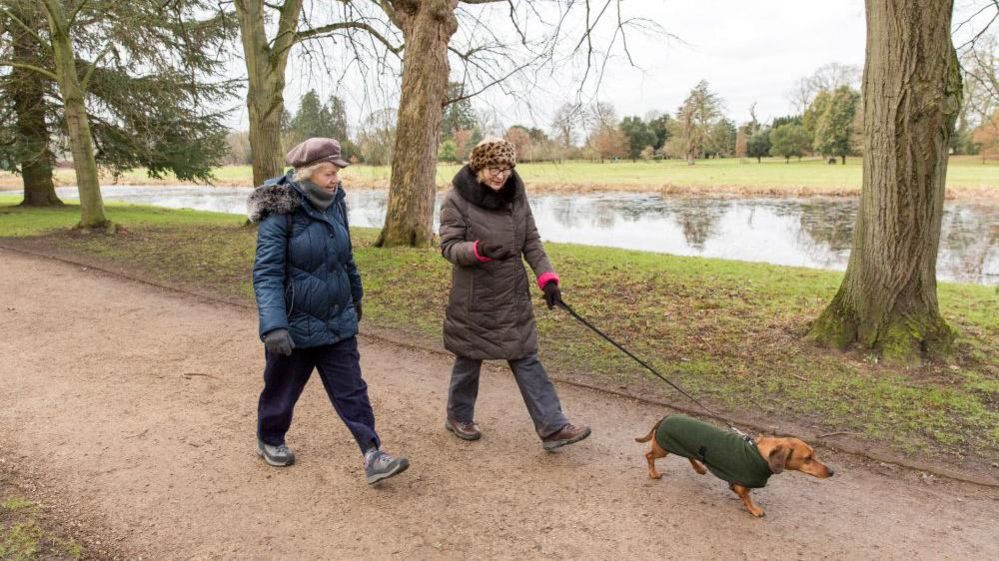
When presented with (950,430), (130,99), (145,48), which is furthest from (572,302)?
(130,99)

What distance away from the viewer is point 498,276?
3719 mm

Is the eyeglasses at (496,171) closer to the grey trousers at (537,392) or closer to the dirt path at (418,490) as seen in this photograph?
the grey trousers at (537,392)

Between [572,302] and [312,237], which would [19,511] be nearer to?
[312,237]

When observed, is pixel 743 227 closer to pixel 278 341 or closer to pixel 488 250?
pixel 488 250

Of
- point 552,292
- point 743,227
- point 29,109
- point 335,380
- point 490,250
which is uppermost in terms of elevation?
point 29,109

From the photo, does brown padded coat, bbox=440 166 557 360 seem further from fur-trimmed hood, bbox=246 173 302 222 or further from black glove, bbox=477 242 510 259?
fur-trimmed hood, bbox=246 173 302 222

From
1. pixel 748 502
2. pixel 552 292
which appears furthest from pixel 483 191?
pixel 748 502

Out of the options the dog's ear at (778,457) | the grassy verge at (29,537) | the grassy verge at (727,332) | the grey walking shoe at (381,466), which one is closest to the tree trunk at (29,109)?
the grassy verge at (727,332)

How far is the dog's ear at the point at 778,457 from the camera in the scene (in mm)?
3014

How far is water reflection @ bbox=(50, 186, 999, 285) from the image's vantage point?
1387 cm

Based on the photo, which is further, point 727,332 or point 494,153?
point 727,332

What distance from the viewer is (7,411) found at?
4516mm

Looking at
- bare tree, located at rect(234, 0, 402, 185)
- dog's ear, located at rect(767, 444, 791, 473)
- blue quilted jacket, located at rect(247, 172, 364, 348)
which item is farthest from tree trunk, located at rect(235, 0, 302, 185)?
dog's ear, located at rect(767, 444, 791, 473)

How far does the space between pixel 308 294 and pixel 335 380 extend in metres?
0.53
